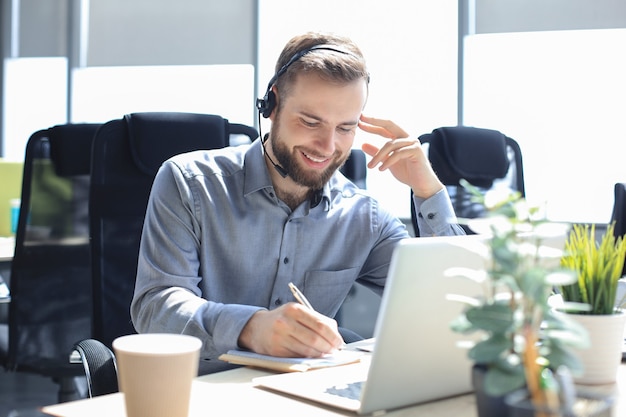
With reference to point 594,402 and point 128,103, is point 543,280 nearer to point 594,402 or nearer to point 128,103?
point 594,402

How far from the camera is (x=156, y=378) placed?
81 cm

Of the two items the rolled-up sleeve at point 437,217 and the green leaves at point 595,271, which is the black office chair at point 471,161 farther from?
the green leaves at point 595,271

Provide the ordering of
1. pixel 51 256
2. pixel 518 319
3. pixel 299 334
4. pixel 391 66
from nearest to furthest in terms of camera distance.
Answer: pixel 518 319 → pixel 299 334 → pixel 51 256 → pixel 391 66

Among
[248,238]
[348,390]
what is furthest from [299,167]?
[348,390]

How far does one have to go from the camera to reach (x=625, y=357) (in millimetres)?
1265

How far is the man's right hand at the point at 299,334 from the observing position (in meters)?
1.19

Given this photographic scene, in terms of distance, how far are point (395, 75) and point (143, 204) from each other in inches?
102

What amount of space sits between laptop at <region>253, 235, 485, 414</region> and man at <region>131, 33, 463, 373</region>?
0.62 meters

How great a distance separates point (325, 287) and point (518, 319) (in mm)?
1079

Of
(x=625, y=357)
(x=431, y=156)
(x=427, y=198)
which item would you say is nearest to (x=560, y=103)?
(x=431, y=156)

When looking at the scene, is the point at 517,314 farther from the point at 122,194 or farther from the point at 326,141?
the point at 122,194

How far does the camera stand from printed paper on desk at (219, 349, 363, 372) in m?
1.15

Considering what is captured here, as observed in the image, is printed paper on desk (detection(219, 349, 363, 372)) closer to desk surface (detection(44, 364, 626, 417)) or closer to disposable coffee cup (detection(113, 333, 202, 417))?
desk surface (detection(44, 364, 626, 417))

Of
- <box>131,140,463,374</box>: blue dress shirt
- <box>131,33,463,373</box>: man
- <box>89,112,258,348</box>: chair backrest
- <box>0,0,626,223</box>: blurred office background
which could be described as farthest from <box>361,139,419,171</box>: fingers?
<box>0,0,626,223</box>: blurred office background
